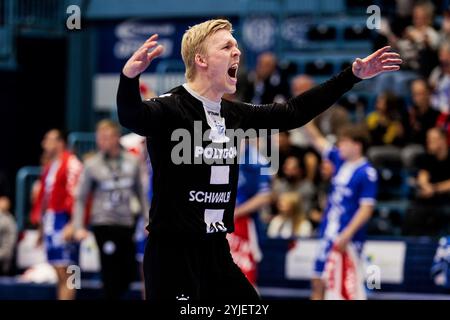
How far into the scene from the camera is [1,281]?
527 inches

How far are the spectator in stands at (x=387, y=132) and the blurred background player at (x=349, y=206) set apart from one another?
2.75 metres

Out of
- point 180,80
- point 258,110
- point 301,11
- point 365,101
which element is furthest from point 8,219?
point 258,110

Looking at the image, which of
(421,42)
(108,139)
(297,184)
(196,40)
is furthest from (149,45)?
(421,42)

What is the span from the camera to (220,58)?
20.0 feet

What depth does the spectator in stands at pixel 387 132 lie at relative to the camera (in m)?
13.1

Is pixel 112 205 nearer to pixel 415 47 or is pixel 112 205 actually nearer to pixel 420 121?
pixel 420 121

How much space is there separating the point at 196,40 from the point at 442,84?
7.67 metres

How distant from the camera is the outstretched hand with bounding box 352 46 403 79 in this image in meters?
6.25

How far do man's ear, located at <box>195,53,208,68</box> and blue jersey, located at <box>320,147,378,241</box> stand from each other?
14.2ft

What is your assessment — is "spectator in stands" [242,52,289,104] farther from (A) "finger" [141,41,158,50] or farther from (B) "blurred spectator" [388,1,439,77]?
(A) "finger" [141,41,158,50]

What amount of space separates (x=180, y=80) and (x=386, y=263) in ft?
18.9

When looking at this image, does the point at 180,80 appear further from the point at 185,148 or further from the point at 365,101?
the point at 185,148

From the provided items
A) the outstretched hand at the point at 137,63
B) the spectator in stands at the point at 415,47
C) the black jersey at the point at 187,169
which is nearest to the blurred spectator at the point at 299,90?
the spectator in stands at the point at 415,47

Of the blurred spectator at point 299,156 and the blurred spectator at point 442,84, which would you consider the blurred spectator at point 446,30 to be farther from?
the blurred spectator at point 299,156
